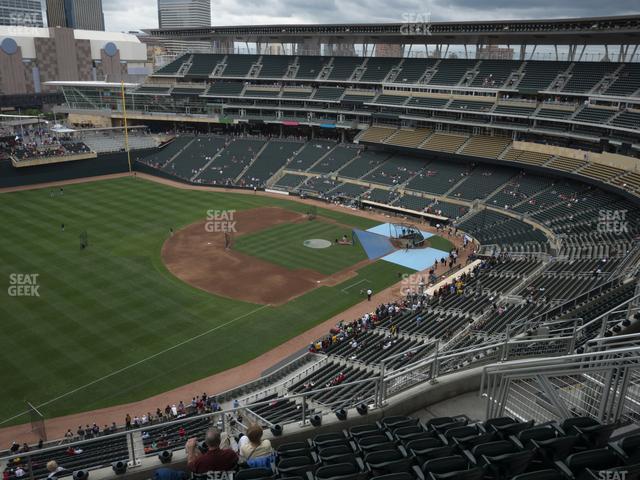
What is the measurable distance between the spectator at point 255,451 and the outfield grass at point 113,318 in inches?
760

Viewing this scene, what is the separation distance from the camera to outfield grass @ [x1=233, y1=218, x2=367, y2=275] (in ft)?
142

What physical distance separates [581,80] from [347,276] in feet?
123

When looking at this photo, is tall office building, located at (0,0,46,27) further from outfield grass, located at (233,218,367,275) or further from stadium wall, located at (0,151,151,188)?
outfield grass, located at (233,218,367,275)

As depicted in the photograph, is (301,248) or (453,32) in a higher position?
(453,32)

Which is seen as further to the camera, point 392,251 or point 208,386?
point 392,251

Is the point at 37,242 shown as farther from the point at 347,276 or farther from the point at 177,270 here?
the point at 347,276

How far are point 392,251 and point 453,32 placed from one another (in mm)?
33086

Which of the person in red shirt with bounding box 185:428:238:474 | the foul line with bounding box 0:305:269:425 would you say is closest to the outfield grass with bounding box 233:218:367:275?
the foul line with bounding box 0:305:269:425

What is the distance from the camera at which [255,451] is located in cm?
820

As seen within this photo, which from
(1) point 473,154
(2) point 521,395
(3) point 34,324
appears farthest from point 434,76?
(2) point 521,395

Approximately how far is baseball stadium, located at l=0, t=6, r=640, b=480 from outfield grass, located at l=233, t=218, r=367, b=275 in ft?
1.01
